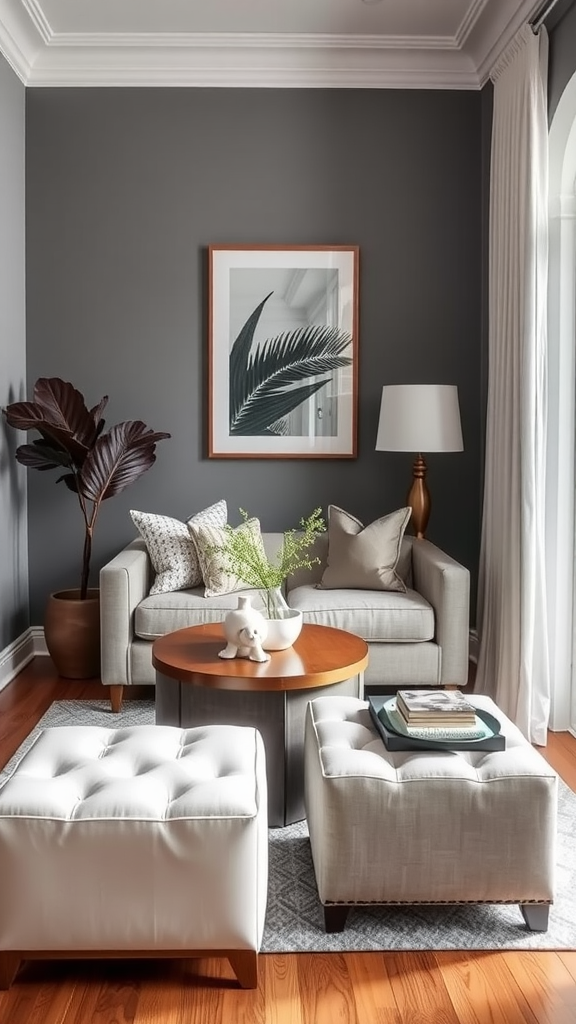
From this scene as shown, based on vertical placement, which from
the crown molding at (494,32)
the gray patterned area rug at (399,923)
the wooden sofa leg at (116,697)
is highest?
the crown molding at (494,32)

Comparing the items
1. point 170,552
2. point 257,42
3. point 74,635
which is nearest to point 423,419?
point 170,552

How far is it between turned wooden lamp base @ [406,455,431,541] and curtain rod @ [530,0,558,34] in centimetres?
193

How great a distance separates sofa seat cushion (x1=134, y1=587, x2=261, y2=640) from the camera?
3953 millimetres

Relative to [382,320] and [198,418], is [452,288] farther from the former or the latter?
[198,418]

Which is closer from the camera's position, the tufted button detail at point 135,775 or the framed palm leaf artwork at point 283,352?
the tufted button detail at point 135,775

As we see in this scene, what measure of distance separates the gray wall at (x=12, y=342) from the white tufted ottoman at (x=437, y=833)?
2701 mm

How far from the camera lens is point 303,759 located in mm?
2852

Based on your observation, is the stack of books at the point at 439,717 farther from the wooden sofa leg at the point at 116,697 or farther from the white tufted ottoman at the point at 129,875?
the wooden sofa leg at the point at 116,697

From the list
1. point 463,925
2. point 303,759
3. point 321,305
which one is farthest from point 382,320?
point 463,925

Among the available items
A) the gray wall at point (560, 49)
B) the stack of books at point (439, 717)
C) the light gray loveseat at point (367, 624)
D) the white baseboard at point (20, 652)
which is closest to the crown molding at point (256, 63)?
the gray wall at point (560, 49)

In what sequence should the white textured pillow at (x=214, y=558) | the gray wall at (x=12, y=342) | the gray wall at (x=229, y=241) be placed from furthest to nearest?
1. the gray wall at (x=229, y=241)
2. the gray wall at (x=12, y=342)
3. the white textured pillow at (x=214, y=558)

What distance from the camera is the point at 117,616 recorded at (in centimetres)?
393

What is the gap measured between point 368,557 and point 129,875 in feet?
7.96

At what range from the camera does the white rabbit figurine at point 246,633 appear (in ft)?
9.73
